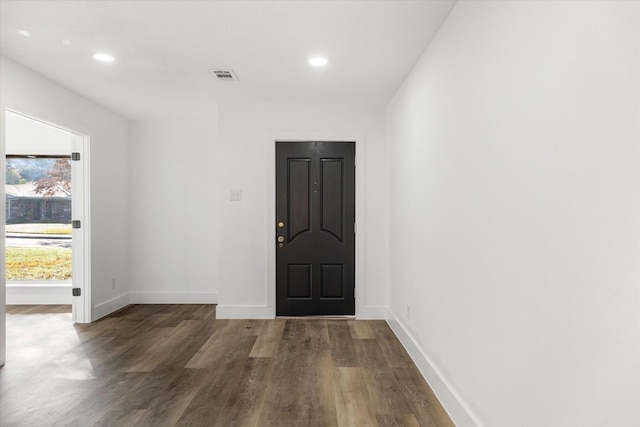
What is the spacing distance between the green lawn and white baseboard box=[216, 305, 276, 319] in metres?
2.52

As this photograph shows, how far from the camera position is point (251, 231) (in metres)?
4.57

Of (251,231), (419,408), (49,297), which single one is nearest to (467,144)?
(419,408)

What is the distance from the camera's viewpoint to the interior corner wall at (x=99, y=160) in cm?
344

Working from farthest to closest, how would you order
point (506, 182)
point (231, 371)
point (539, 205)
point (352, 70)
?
1. point (352, 70)
2. point (231, 371)
3. point (506, 182)
4. point (539, 205)

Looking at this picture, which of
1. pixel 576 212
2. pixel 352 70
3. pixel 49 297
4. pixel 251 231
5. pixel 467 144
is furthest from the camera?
pixel 49 297

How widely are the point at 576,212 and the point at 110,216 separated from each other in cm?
498

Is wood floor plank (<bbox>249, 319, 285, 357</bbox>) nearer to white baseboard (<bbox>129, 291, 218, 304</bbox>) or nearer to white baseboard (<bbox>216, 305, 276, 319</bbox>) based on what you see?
white baseboard (<bbox>216, 305, 276, 319</bbox>)

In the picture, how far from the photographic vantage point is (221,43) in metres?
2.91

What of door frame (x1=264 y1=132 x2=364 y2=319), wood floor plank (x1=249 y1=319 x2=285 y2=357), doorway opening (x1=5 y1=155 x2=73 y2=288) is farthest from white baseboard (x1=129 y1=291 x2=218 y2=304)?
wood floor plank (x1=249 y1=319 x2=285 y2=357)

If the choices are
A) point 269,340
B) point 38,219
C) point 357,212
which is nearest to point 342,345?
point 269,340

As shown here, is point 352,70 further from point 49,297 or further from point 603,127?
point 49,297

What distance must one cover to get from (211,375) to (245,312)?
159cm

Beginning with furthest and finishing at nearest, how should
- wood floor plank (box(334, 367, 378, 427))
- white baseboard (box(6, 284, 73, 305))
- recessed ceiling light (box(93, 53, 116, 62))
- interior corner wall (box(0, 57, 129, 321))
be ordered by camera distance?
white baseboard (box(6, 284, 73, 305)) < interior corner wall (box(0, 57, 129, 321)) < recessed ceiling light (box(93, 53, 116, 62)) < wood floor plank (box(334, 367, 378, 427))

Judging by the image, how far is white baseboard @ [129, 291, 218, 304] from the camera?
5.33m
